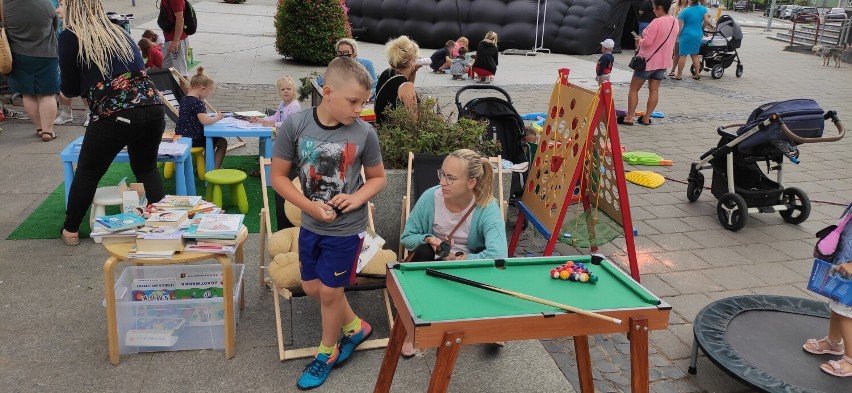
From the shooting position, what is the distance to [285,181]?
11.1 ft

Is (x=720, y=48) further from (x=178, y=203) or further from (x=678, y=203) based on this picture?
(x=178, y=203)

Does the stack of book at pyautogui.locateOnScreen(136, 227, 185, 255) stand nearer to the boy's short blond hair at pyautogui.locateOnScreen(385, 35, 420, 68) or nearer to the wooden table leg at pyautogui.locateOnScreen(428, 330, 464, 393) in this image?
the wooden table leg at pyautogui.locateOnScreen(428, 330, 464, 393)

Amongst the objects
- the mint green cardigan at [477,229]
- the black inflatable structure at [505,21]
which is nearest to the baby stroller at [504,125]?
the mint green cardigan at [477,229]

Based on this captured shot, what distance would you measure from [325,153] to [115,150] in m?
2.40

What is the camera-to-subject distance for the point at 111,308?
361cm

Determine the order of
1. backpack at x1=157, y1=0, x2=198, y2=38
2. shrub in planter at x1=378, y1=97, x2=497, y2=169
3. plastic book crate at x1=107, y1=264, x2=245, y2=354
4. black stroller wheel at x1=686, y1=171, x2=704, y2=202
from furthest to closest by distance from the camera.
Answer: backpack at x1=157, y1=0, x2=198, y2=38 → black stroller wheel at x1=686, y1=171, x2=704, y2=202 → shrub in planter at x1=378, y1=97, x2=497, y2=169 → plastic book crate at x1=107, y1=264, x2=245, y2=354

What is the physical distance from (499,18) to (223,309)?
1550cm

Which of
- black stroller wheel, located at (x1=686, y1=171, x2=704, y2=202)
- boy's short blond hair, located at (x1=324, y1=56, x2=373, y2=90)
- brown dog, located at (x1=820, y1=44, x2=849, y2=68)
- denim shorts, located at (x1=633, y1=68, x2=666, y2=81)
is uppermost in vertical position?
boy's short blond hair, located at (x1=324, y1=56, x2=373, y2=90)

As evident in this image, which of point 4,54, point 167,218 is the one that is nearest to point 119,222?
point 167,218

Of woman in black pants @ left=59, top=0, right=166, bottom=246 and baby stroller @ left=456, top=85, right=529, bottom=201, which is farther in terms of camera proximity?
baby stroller @ left=456, top=85, right=529, bottom=201

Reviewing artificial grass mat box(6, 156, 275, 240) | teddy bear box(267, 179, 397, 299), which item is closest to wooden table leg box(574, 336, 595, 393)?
teddy bear box(267, 179, 397, 299)

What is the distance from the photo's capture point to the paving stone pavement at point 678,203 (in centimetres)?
415

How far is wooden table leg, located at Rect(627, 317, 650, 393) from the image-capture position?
2828mm

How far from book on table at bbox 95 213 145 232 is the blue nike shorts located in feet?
3.16
